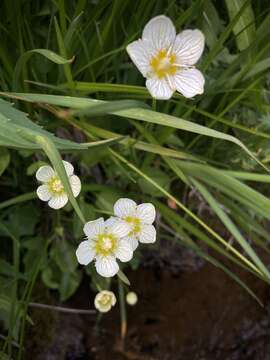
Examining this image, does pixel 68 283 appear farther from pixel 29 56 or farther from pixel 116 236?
pixel 29 56

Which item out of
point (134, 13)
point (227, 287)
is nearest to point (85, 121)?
point (134, 13)

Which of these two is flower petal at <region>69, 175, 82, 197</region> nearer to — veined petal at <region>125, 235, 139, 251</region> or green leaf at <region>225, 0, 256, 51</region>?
veined petal at <region>125, 235, 139, 251</region>

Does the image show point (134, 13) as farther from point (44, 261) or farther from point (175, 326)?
point (175, 326)

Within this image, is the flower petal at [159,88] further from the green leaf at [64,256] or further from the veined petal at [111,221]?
the green leaf at [64,256]

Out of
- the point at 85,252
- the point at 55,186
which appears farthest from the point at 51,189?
the point at 85,252

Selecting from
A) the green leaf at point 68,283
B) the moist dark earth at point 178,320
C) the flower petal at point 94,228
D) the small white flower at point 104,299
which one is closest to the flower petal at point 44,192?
the flower petal at point 94,228

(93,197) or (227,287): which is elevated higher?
(93,197)

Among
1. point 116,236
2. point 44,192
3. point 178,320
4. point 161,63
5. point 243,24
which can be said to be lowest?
point 178,320
